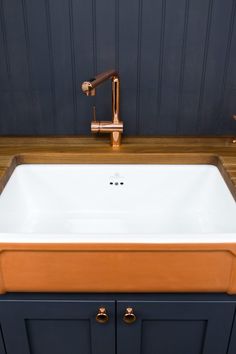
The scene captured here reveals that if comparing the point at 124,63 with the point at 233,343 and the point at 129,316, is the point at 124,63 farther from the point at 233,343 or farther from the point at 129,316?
the point at 233,343

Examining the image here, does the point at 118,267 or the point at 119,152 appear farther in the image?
the point at 119,152

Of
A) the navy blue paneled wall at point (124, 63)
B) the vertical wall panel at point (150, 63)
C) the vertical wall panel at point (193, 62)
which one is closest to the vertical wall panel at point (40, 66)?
the navy blue paneled wall at point (124, 63)

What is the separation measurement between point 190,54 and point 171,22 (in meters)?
0.12

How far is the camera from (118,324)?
900 millimetres

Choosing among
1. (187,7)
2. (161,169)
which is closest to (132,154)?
(161,169)

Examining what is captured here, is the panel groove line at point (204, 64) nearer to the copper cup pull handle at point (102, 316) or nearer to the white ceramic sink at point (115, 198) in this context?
the white ceramic sink at point (115, 198)

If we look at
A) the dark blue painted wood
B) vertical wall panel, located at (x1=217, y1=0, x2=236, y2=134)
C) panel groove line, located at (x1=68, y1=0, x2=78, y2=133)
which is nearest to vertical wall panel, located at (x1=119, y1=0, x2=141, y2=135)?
panel groove line, located at (x1=68, y1=0, x2=78, y2=133)

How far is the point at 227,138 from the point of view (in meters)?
1.25

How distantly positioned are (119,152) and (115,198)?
0.15 m

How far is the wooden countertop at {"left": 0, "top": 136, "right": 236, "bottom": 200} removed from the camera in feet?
3.72

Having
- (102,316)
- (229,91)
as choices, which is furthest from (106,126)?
(102,316)

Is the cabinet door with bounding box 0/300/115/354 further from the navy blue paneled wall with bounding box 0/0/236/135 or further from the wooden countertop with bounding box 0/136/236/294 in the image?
the navy blue paneled wall with bounding box 0/0/236/135

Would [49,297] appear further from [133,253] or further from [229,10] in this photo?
[229,10]

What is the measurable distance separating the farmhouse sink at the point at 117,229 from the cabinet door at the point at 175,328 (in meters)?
0.06
